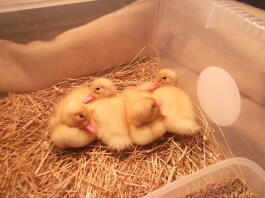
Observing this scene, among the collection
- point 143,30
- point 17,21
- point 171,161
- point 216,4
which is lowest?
point 171,161

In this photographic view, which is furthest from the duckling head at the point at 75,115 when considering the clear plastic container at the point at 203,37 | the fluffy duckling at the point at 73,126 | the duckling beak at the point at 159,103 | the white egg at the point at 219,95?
the white egg at the point at 219,95

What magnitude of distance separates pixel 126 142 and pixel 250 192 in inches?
20.9

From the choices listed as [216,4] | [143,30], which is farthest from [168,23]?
[216,4]

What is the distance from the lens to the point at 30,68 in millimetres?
1436

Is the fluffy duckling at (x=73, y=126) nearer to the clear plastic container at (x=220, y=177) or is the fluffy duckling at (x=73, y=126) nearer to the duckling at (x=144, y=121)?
the duckling at (x=144, y=121)

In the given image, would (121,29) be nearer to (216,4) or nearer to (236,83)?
(216,4)

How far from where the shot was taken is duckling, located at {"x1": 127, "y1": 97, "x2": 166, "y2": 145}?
41.6 inches

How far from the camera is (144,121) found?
3.64 feet

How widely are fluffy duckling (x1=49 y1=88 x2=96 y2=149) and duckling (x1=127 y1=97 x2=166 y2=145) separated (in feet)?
0.53

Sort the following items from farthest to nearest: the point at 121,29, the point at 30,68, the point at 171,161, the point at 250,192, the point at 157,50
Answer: the point at 157,50
the point at 121,29
the point at 30,68
the point at 171,161
the point at 250,192

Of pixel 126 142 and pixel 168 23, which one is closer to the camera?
pixel 126 142

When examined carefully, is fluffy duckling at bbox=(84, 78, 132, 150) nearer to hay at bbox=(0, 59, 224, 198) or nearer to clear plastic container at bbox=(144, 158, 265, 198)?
hay at bbox=(0, 59, 224, 198)

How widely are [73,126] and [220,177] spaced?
62cm

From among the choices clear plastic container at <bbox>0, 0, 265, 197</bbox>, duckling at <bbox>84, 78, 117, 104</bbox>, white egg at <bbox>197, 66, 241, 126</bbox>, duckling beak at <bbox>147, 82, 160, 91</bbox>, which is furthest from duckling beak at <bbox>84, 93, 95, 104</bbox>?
white egg at <bbox>197, 66, 241, 126</bbox>
